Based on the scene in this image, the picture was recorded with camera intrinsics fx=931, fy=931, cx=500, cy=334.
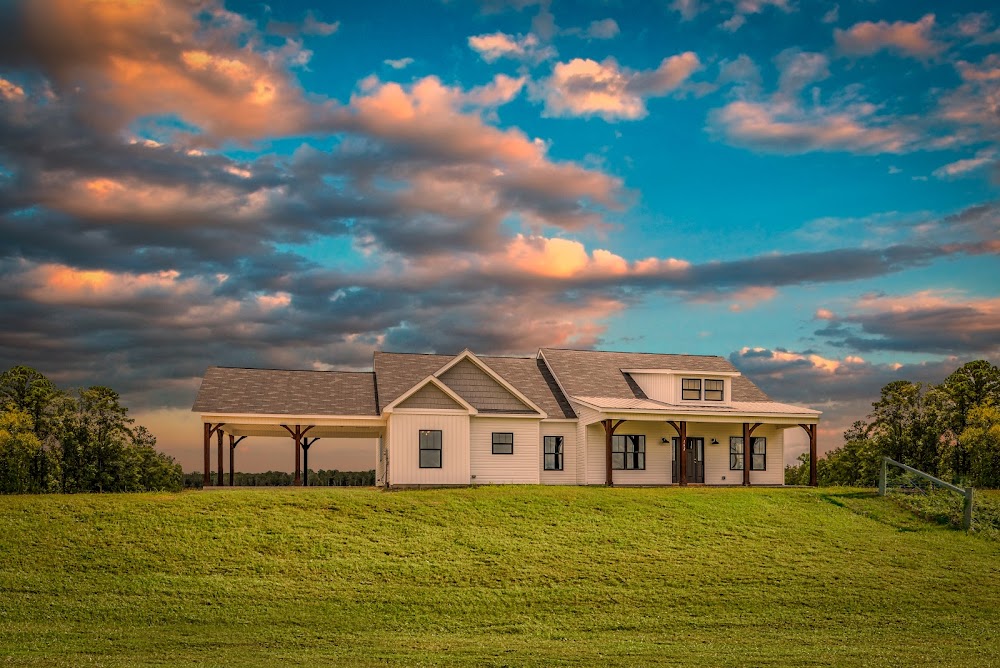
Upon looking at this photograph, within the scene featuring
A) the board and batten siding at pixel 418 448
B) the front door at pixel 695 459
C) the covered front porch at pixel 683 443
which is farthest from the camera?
the front door at pixel 695 459

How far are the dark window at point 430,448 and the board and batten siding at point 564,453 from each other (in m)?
5.21

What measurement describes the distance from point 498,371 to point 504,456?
6688 mm

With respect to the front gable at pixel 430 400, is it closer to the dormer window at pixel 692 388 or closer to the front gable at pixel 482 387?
the front gable at pixel 482 387

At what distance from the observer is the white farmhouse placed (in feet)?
120

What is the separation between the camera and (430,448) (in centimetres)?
3662

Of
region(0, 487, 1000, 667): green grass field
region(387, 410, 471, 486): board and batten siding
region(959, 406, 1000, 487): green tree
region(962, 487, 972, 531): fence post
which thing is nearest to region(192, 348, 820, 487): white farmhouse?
region(387, 410, 471, 486): board and batten siding

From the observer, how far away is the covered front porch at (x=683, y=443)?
39375 mm

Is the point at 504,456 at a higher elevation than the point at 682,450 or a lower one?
lower

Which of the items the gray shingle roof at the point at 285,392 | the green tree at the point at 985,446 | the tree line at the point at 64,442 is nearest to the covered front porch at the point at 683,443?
the gray shingle roof at the point at 285,392

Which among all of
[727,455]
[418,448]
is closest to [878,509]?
[727,455]

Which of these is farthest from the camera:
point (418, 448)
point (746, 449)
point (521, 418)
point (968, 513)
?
point (746, 449)

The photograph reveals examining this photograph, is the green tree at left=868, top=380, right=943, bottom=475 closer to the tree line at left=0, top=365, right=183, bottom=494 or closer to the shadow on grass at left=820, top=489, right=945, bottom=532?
the shadow on grass at left=820, top=489, right=945, bottom=532

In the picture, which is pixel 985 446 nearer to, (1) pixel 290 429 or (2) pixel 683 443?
(2) pixel 683 443

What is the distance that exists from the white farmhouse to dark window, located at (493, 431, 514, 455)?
6 centimetres
